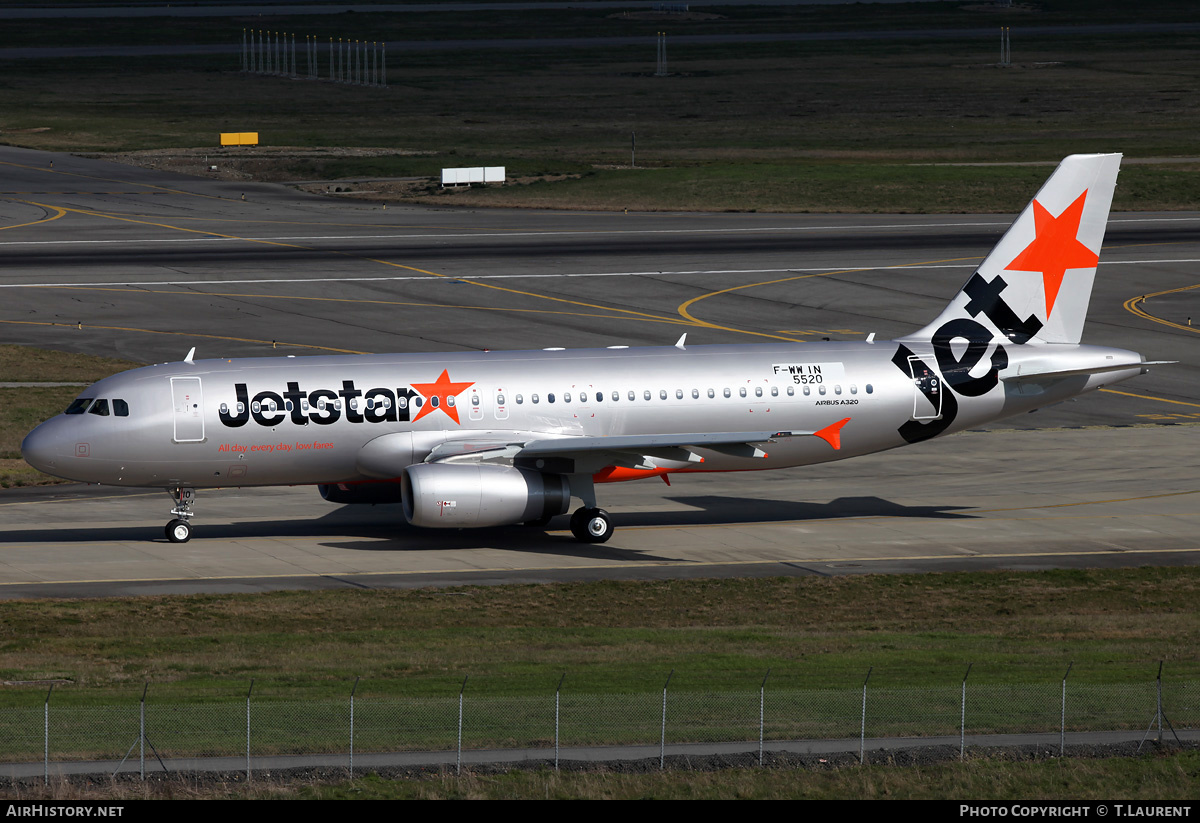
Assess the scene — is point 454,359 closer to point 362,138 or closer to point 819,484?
point 819,484

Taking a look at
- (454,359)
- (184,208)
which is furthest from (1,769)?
(184,208)

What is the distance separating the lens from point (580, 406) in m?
47.1

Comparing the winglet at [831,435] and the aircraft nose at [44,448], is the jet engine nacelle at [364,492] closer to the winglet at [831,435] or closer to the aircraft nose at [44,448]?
the aircraft nose at [44,448]

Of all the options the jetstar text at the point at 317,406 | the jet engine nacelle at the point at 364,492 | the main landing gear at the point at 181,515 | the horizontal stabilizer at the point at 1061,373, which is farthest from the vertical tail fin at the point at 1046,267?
the main landing gear at the point at 181,515

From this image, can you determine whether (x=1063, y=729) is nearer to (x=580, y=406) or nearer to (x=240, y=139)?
(x=580, y=406)

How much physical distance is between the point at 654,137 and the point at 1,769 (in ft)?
423

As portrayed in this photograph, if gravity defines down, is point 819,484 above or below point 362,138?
below

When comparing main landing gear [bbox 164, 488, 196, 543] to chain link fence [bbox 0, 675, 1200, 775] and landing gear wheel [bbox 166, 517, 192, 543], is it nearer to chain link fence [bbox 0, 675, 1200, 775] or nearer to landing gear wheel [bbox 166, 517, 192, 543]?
landing gear wheel [bbox 166, 517, 192, 543]

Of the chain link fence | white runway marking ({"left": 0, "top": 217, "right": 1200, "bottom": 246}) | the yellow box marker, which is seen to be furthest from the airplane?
the yellow box marker

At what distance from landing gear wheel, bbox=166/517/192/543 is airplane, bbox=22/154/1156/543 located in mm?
73

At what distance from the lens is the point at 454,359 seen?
1873 inches

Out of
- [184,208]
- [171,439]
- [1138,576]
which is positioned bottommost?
[1138,576]

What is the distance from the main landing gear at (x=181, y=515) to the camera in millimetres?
46562

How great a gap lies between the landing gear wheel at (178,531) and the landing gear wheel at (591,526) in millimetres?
11631
